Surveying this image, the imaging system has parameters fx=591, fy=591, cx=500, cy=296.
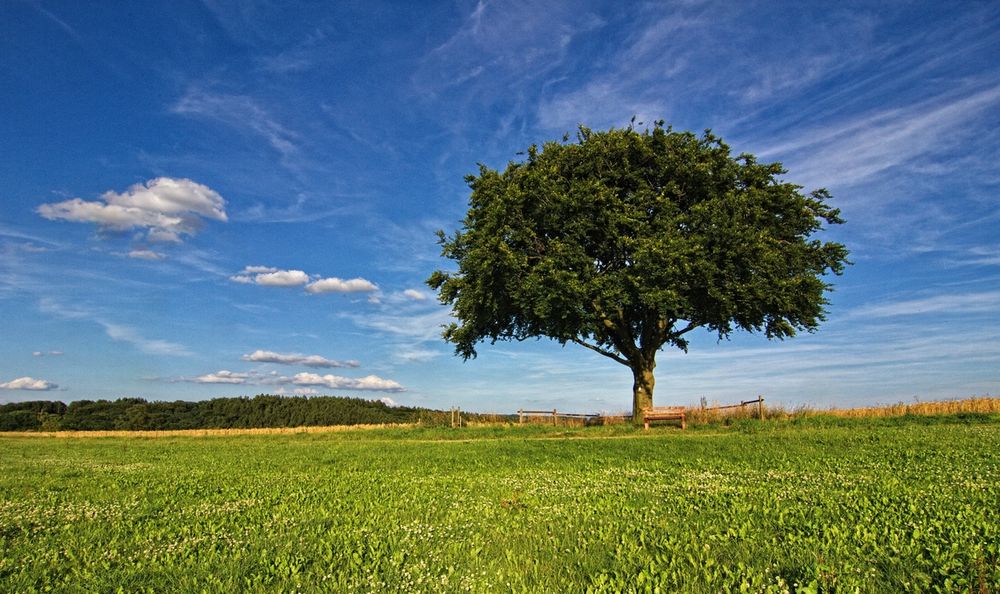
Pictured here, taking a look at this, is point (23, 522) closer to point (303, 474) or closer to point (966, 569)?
point (303, 474)

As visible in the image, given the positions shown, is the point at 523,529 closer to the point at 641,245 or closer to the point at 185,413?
the point at 641,245

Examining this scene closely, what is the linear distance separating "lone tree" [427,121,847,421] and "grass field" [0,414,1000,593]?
20622 millimetres

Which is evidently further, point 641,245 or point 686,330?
point 686,330

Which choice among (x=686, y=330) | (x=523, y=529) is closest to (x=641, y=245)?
(x=686, y=330)

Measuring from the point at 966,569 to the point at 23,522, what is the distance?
12.6m

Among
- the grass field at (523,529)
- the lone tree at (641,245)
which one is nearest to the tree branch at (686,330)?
the lone tree at (641,245)

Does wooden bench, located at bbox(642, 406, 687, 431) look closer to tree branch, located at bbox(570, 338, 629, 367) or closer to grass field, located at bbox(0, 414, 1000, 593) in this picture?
tree branch, located at bbox(570, 338, 629, 367)

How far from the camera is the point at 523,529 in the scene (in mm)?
7980

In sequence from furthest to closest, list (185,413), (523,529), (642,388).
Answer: (185,413) → (642,388) → (523,529)

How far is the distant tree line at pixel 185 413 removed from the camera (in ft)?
215

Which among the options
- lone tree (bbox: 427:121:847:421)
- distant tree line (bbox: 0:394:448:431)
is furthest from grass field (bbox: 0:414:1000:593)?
distant tree line (bbox: 0:394:448:431)

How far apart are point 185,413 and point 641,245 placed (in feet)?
198

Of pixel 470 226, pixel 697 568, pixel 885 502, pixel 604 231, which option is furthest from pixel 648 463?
pixel 470 226

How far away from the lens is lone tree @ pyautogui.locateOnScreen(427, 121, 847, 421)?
3534 cm
